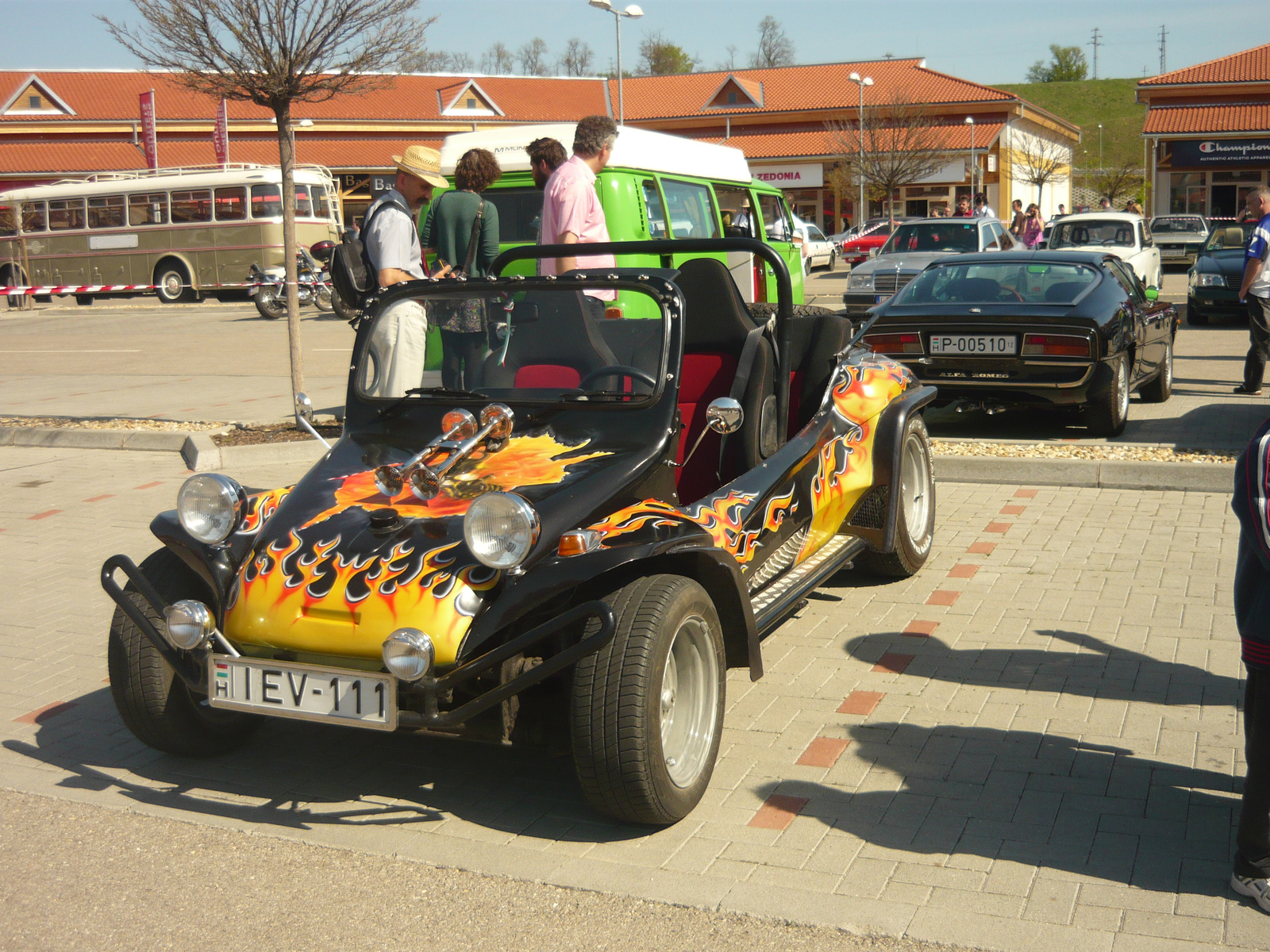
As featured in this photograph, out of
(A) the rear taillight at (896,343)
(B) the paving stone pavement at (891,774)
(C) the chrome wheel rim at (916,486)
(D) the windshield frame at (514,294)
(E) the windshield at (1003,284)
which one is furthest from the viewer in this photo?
(E) the windshield at (1003,284)

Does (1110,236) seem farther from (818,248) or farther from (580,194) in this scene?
(818,248)

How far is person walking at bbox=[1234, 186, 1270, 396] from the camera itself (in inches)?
400

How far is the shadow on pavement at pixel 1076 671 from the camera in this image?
14.8 feet

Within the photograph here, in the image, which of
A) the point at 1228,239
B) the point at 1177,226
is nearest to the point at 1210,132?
Answer: the point at 1177,226

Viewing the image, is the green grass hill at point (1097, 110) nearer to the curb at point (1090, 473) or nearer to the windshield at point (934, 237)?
the windshield at point (934, 237)

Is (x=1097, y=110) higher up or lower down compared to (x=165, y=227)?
higher up

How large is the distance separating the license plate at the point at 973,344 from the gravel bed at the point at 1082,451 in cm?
70

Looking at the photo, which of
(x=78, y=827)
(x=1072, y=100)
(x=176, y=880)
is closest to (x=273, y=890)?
(x=176, y=880)

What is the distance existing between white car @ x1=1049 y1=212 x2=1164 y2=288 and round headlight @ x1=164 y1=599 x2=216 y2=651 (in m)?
17.4

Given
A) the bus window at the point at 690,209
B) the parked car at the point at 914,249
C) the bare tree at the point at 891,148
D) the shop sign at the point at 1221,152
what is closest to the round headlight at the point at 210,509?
the bus window at the point at 690,209

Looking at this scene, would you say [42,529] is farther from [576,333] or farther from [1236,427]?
[1236,427]

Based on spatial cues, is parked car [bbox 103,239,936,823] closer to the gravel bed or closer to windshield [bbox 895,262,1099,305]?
the gravel bed

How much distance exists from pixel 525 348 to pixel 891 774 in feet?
6.74

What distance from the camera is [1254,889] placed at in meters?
3.06
